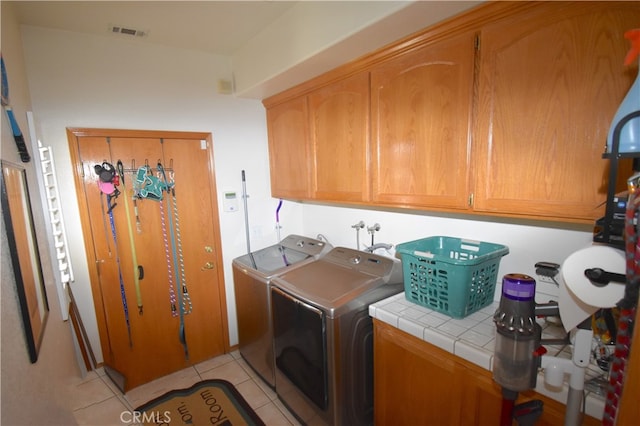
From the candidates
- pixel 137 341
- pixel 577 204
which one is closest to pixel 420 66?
pixel 577 204

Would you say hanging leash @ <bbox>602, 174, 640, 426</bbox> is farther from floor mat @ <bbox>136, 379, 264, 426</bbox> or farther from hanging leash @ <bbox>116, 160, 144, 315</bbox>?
hanging leash @ <bbox>116, 160, 144, 315</bbox>

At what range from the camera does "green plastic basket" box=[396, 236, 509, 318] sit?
146cm

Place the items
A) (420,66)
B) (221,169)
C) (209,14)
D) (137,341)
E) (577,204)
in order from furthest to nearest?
(221,169) < (137,341) < (209,14) < (420,66) < (577,204)

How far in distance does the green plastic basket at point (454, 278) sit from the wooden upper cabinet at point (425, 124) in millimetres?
281

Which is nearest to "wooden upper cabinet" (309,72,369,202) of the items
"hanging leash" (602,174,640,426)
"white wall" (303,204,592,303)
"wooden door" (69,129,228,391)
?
"white wall" (303,204,592,303)

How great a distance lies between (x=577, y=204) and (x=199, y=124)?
8.33ft

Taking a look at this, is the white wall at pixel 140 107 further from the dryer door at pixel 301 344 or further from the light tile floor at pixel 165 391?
the dryer door at pixel 301 344

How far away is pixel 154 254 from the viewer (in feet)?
8.05

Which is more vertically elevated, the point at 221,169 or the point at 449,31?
the point at 449,31

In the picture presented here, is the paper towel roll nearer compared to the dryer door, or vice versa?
the paper towel roll

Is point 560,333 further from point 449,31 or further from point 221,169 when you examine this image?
point 221,169

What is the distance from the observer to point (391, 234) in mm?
2270

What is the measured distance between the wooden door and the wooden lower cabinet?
5.57 ft

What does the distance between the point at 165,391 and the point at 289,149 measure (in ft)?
7.19
